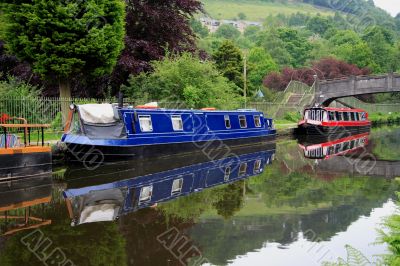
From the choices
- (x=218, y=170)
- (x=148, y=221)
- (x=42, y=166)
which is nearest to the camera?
(x=148, y=221)

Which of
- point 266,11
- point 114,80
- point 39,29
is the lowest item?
point 114,80

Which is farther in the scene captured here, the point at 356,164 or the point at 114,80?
the point at 114,80

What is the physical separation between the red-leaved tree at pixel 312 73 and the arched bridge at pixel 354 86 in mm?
7191

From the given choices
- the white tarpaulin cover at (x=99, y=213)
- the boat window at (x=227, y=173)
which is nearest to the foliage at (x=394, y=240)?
the white tarpaulin cover at (x=99, y=213)

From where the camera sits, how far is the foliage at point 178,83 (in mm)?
23109

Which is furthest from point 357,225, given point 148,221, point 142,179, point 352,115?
point 352,115

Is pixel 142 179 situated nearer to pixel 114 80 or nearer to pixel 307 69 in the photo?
pixel 114 80

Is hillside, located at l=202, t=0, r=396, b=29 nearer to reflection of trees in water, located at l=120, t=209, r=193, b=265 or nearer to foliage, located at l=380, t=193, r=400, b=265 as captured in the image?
reflection of trees in water, located at l=120, t=209, r=193, b=265

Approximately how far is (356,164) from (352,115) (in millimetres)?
21052

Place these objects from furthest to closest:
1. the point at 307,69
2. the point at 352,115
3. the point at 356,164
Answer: the point at 307,69 → the point at 352,115 → the point at 356,164

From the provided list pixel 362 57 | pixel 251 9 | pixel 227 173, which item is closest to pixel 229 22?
Result: pixel 251 9

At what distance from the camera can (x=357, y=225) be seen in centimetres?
972

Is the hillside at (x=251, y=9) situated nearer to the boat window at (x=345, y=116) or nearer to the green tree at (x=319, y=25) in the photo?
the green tree at (x=319, y=25)

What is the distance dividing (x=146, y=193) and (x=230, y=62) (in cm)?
2678
